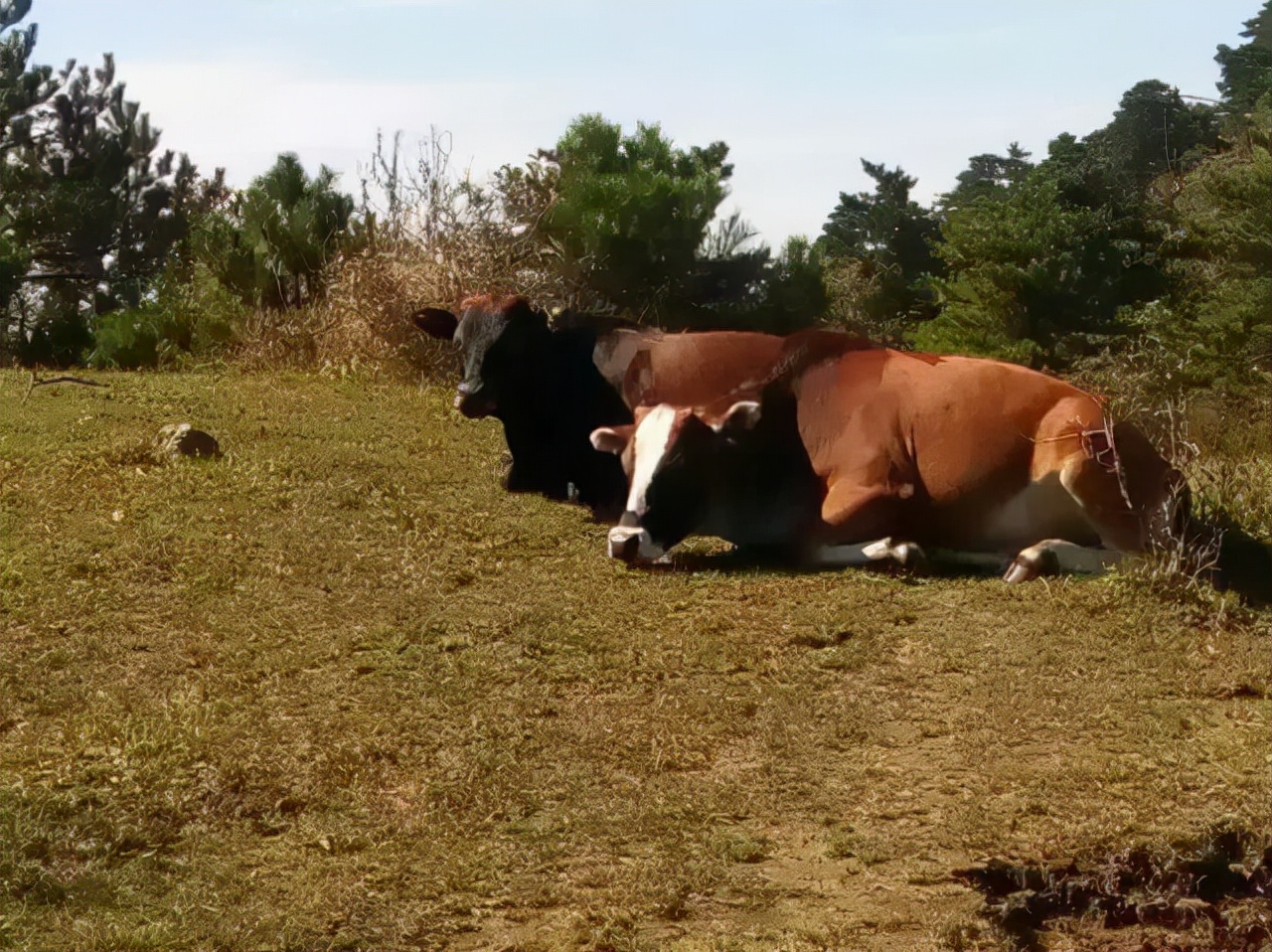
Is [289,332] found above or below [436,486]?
above

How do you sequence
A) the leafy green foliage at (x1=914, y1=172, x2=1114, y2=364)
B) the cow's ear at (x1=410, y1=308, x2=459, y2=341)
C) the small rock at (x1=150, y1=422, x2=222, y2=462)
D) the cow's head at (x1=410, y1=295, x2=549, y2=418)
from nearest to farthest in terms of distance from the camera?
the leafy green foliage at (x1=914, y1=172, x2=1114, y2=364), the cow's head at (x1=410, y1=295, x2=549, y2=418), the cow's ear at (x1=410, y1=308, x2=459, y2=341), the small rock at (x1=150, y1=422, x2=222, y2=462)

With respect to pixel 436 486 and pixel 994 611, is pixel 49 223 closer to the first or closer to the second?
pixel 436 486

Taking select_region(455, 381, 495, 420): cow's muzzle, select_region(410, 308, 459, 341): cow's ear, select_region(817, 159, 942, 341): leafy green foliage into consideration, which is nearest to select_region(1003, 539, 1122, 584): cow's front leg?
select_region(817, 159, 942, 341): leafy green foliage

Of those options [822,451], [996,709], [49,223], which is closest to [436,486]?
[822,451]

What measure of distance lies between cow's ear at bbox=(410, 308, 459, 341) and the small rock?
1.53m

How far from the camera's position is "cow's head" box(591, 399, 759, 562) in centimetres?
672

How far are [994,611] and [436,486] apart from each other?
10.4ft

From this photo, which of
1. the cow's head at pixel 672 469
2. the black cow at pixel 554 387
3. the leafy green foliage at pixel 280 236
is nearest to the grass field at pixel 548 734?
the cow's head at pixel 672 469

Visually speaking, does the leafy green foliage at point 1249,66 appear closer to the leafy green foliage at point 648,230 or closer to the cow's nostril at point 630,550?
the leafy green foliage at point 648,230

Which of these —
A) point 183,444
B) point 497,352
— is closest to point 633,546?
point 497,352

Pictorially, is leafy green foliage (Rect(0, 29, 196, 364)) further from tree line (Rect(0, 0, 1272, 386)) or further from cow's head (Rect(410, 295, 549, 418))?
cow's head (Rect(410, 295, 549, 418))

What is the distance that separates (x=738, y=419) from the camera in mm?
6723

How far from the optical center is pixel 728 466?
675 cm

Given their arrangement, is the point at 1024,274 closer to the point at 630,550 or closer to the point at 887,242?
the point at 887,242
